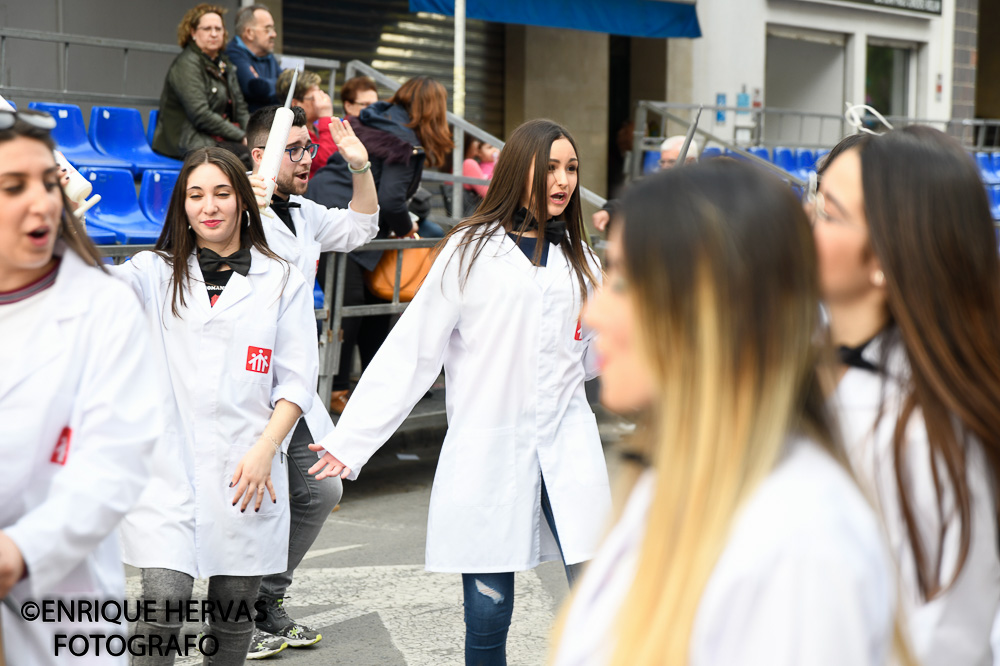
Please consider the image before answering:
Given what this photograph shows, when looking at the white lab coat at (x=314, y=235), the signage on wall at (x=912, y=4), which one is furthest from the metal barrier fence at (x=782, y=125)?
the white lab coat at (x=314, y=235)

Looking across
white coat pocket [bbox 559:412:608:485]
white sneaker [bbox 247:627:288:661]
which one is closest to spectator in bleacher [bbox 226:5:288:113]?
white sneaker [bbox 247:627:288:661]

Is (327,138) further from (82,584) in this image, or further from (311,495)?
(82,584)

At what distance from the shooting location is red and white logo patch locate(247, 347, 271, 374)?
3553mm

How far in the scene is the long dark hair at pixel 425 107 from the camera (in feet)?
24.8

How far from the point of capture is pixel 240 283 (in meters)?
3.60

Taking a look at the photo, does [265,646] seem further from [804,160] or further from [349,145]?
[804,160]

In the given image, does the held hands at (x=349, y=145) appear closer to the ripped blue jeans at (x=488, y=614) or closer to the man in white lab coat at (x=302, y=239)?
the man in white lab coat at (x=302, y=239)

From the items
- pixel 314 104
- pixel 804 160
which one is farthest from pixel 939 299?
pixel 804 160

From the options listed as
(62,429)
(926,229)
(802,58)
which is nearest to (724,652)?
(926,229)

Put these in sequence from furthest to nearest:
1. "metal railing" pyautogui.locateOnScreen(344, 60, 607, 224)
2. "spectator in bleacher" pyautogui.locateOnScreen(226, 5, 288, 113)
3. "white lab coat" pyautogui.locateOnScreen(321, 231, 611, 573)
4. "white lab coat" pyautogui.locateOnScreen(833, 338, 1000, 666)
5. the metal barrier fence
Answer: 1. the metal barrier fence
2. "metal railing" pyautogui.locateOnScreen(344, 60, 607, 224)
3. "spectator in bleacher" pyautogui.locateOnScreen(226, 5, 288, 113)
4. "white lab coat" pyautogui.locateOnScreen(321, 231, 611, 573)
5. "white lab coat" pyautogui.locateOnScreen(833, 338, 1000, 666)

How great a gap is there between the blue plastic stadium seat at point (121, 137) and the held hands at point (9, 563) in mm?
6959

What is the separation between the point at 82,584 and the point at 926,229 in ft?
5.65

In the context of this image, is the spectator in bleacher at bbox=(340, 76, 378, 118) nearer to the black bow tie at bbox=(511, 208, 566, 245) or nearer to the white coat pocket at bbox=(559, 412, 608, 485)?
the black bow tie at bbox=(511, 208, 566, 245)

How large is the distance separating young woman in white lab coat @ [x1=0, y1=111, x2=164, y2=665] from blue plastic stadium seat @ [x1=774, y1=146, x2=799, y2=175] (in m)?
15.0
